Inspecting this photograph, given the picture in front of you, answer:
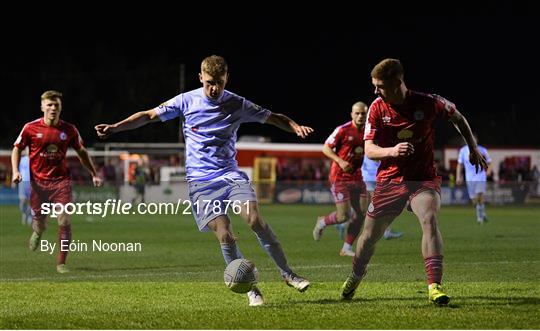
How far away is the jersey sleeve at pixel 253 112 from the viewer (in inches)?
381

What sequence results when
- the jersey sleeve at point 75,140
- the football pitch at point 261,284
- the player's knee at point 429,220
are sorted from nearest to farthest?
1. the football pitch at point 261,284
2. the player's knee at point 429,220
3. the jersey sleeve at point 75,140

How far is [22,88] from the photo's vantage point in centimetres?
6300

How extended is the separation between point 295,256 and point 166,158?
38.8 metres

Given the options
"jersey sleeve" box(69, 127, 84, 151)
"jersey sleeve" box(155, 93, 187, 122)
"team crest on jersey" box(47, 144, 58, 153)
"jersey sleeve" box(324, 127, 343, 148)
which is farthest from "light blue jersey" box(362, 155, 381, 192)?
"jersey sleeve" box(155, 93, 187, 122)

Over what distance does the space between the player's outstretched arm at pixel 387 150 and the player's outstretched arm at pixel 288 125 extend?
613mm

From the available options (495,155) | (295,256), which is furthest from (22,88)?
(295,256)

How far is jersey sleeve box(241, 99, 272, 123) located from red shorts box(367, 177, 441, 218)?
1.26m

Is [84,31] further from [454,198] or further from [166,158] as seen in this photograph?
[454,198]

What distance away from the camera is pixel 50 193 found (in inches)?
553

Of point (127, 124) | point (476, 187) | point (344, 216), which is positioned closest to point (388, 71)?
point (127, 124)

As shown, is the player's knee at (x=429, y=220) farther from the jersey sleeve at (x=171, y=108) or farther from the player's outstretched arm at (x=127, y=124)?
the player's outstretched arm at (x=127, y=124)

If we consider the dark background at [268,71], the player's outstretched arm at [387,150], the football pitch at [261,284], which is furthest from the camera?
the dark background at [268,71]

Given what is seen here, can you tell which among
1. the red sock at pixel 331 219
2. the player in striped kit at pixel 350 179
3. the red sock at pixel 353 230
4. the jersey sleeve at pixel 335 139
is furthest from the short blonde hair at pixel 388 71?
the red sock at pixel 331 219

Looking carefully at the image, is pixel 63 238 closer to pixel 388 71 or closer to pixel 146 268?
pixel 146 268
